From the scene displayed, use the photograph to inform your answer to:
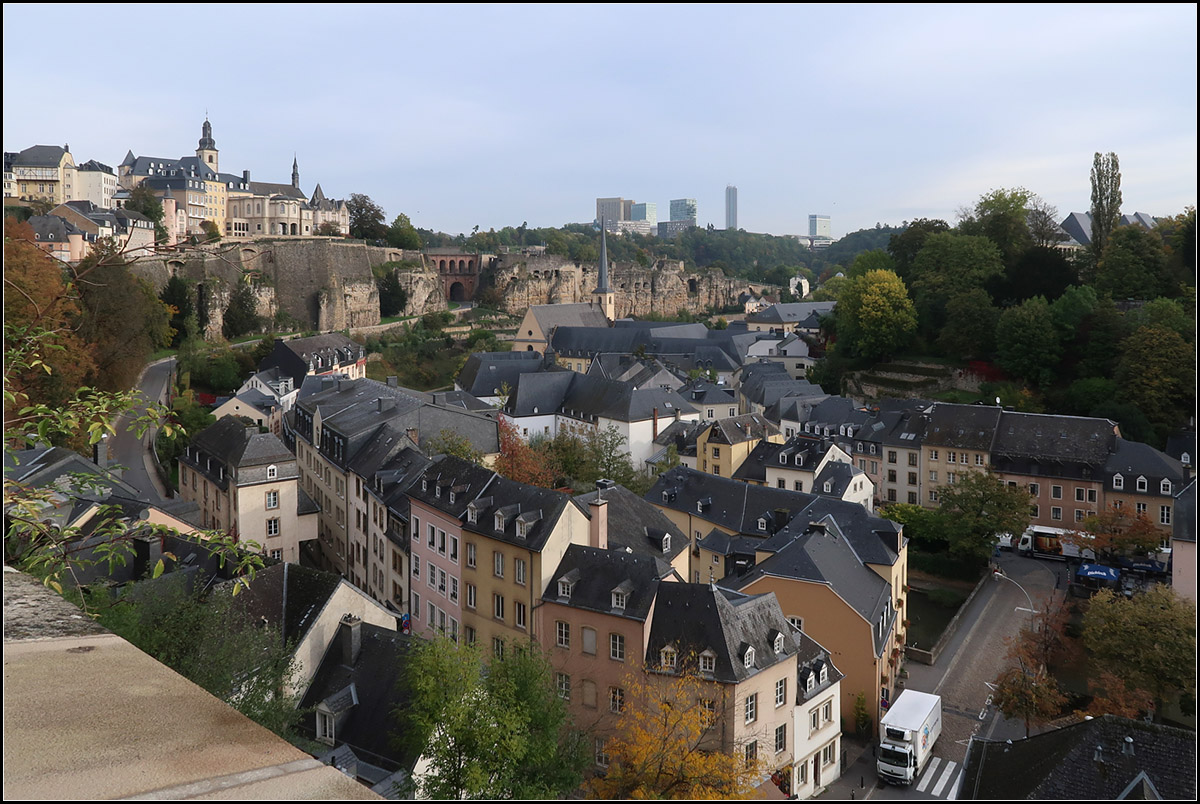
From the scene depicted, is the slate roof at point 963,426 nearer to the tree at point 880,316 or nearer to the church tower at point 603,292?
the tree at point 880,316

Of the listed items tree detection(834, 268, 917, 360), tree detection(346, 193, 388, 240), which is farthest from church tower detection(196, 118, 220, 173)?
tree detection(834, 268, 917, 360)

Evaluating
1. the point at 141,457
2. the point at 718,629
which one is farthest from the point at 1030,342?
the point at 141,457

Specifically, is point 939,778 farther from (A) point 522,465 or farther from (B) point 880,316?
(B) point 880,316

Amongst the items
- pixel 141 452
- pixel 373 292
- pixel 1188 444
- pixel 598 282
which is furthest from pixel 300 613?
pixel 598 282

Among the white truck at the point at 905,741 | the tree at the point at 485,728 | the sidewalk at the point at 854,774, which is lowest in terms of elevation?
the sidewalk at the point at 854,774

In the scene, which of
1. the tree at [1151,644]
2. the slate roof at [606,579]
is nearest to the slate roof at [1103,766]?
the slate roof at [606,579]

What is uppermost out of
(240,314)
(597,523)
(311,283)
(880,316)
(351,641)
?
(311,283)
